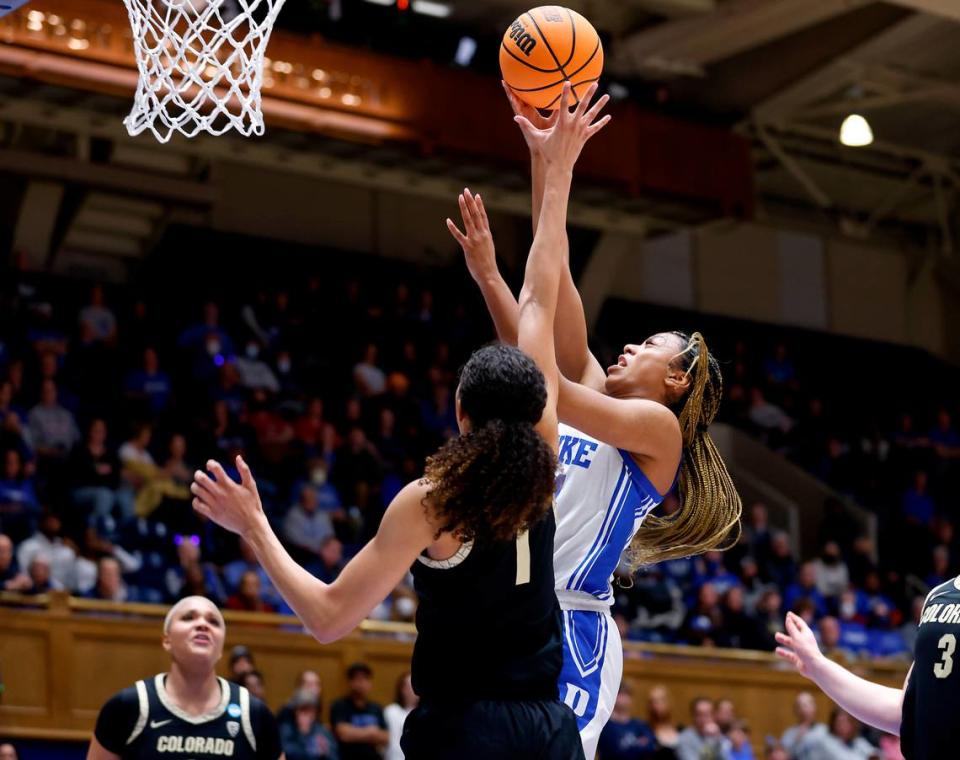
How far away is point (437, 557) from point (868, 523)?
643 inches

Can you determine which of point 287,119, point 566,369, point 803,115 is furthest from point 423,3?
point 566,369

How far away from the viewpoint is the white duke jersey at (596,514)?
14.7 ft

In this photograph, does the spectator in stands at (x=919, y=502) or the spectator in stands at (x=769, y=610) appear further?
the spectator in stands at (x=919, y=502)

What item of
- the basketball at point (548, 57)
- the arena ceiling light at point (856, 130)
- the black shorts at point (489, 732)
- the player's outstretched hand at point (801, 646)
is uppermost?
the arena ceiling light at point (856, 130)

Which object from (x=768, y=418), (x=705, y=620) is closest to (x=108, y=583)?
(x=705, y=620)

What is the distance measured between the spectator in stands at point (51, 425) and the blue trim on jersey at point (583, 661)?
8974mm

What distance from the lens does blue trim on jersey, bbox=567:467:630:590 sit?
14.7ft

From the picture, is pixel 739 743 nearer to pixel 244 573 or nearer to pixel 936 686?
pixel 244 573

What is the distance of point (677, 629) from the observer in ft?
46.5

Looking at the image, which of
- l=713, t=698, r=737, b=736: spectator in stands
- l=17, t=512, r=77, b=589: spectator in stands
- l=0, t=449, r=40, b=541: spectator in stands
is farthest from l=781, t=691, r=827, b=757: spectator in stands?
l=0, t=449, r=40, b=541: spectator in stands

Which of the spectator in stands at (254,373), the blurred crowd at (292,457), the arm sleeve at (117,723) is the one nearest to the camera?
the arm sleeve at (117,723)

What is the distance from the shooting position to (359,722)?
10.8 meters

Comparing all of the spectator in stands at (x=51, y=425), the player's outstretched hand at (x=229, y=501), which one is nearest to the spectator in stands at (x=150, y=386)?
the spectator in stands at (x=51, y=425)

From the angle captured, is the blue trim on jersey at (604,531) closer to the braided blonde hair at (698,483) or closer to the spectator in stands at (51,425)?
the braided blonde hair at (698,483)
